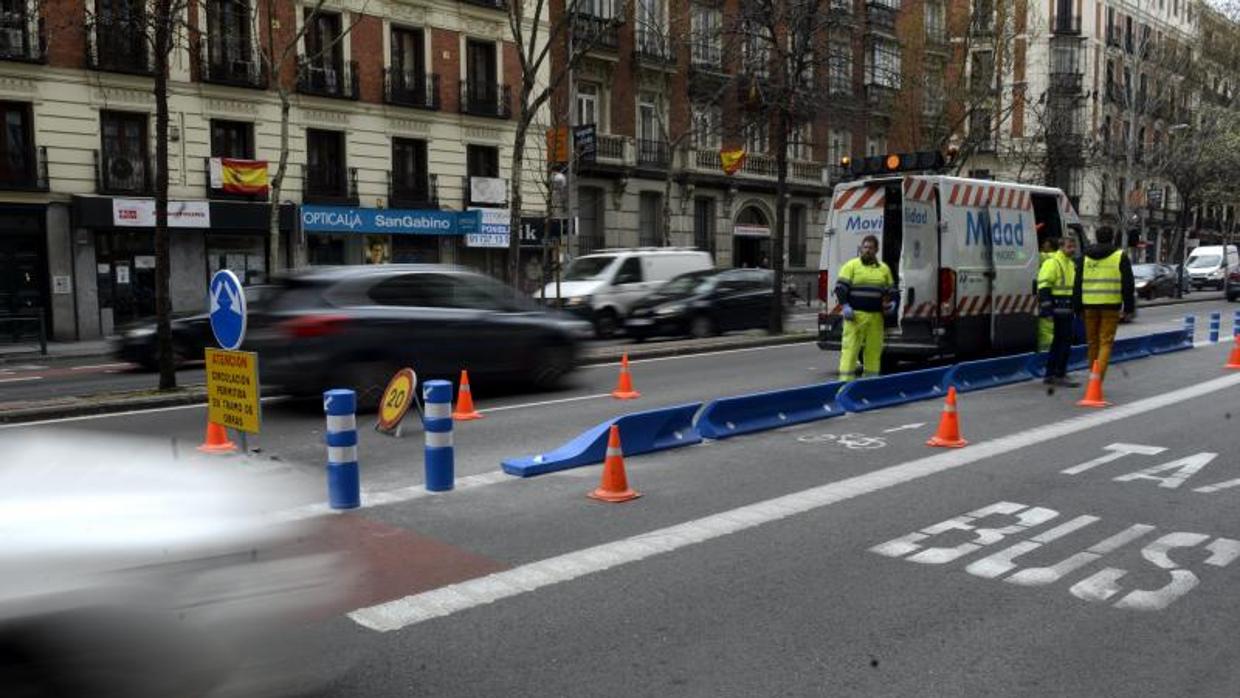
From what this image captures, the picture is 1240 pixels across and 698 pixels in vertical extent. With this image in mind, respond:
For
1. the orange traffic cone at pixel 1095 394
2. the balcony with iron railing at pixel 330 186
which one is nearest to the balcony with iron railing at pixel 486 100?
the balcony with iron railing at pixel 330 186

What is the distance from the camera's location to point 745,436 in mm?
9328

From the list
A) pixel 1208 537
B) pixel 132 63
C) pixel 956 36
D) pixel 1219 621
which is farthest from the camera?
pixel 956 36

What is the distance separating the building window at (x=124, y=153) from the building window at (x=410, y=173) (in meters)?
7.07

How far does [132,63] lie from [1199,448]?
2550 centimetres

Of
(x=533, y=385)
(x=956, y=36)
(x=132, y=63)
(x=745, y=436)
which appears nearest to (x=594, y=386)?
(x=533, y=385)

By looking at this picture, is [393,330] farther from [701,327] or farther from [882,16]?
[882,16]

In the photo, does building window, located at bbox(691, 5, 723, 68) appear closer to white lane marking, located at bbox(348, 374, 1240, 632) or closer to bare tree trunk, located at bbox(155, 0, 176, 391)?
bare tree trunk, located at bbox(155, 0, 176, 391)

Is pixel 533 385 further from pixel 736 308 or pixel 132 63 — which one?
pixel 132 63

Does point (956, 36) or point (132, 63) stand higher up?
point (956, 36)

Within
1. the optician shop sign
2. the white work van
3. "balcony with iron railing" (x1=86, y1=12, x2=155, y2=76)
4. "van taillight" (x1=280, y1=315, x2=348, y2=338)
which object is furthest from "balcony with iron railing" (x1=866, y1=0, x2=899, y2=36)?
"van taillight" (x1=280, y1=315, x2=348, y2=338)

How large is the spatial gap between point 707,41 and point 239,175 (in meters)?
19.0

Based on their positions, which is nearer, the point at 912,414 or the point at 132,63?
the point at 912,414

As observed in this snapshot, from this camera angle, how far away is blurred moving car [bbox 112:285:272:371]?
629 inches

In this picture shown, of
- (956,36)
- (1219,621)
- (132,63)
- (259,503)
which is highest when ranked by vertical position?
(956,36)
